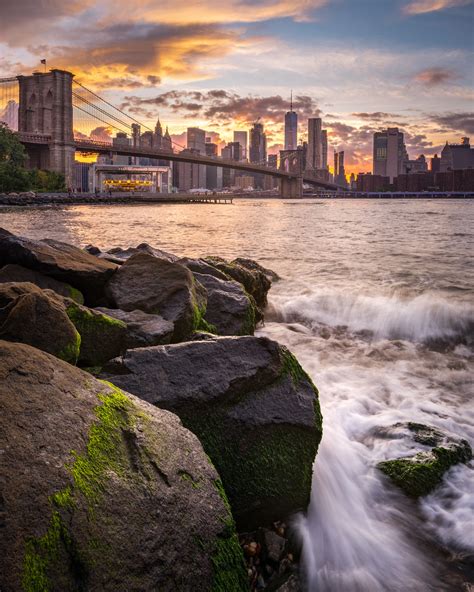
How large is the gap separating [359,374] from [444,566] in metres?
3.06

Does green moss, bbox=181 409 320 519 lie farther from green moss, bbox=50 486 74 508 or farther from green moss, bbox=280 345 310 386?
green moss, bbox=50 486 74 508

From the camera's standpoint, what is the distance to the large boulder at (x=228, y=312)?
543 cm

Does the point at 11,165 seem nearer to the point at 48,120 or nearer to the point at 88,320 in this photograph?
the point at 48,120

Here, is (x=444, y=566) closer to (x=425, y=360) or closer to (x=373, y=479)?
(x=373, y=479)

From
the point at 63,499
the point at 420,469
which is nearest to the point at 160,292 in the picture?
the point at 420,469

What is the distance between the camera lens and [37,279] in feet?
15.4

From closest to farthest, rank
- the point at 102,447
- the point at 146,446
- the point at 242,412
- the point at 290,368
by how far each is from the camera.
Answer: the point at 102,447 < the point at 146,446 < the point at 242,412 < the point at 290,368

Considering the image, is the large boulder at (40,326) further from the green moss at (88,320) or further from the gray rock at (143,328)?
the gray rock at (143,328)

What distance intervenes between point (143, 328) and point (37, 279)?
4.47 feet

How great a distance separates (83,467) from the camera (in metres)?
1.82

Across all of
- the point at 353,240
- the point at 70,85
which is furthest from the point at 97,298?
the point at 70,85

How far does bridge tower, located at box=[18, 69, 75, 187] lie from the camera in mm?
61031

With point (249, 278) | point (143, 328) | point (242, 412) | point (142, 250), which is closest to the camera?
point (242, 412)

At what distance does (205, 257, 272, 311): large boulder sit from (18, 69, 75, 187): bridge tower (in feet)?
186
